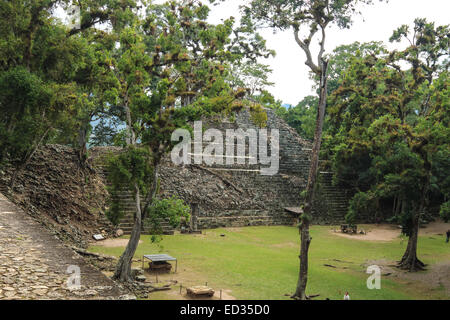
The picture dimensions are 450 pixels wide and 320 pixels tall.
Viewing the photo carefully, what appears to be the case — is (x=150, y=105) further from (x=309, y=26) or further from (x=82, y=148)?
(x=82, y=148)

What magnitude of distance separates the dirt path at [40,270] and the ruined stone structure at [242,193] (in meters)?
7.28

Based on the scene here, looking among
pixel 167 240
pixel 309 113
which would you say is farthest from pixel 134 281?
pixel 309 113

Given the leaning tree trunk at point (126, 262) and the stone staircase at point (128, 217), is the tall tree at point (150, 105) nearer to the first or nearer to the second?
the leaning tree trunk at point (126, 262)

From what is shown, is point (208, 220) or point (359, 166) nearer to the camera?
point (208, 220)

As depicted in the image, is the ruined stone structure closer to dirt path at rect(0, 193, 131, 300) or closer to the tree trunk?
the tree trunk

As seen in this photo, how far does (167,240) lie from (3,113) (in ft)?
22.4

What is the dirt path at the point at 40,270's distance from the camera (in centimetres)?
515

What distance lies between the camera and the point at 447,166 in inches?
451

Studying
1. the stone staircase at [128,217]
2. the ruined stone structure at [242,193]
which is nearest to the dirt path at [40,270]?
the stone staircase at [128,217]

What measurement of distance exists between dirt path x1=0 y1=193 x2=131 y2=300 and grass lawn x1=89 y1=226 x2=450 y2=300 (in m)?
1.89

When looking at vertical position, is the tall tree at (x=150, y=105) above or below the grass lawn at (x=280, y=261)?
above

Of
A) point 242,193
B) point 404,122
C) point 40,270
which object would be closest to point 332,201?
point 242,193

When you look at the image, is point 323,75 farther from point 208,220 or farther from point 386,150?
point 208,220
